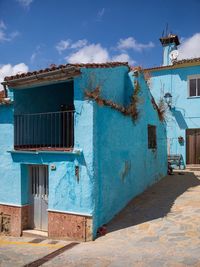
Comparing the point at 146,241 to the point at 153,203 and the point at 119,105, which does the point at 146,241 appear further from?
the point at 119,105

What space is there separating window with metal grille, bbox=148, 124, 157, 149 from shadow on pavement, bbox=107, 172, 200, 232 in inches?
75.2

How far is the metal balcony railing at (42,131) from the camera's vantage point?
10664 millimetres

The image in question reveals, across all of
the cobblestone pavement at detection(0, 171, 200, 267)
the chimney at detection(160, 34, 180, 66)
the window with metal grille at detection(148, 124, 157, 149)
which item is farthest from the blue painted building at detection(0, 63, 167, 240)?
the chimney at detection(160, 34, 180, 66)

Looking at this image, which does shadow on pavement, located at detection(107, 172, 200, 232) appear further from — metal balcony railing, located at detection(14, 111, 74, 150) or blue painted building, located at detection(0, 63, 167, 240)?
metal balcony railing, located at detection(14, 111, 74, 150)

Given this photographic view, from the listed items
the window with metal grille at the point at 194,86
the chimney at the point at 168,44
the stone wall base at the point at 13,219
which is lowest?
the stone wall base at the point at 13,219

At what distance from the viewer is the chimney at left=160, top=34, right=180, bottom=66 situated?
2181 cm

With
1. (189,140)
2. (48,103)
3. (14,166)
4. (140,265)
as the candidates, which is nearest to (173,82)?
(189,140)

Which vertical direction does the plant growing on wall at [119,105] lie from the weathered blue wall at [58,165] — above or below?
above

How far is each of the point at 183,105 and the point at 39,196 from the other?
12.9 m

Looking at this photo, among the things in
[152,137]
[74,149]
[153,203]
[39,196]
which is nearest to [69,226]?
[39,196]

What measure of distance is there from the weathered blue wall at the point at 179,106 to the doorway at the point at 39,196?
11814mm

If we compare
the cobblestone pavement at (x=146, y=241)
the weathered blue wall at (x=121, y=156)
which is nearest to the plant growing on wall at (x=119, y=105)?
the weathered blue wall at (x=121, y=156)

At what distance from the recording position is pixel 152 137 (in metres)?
14.3

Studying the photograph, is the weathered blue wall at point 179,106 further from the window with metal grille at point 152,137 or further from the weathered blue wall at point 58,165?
the weathered blue wall at point 58,165
